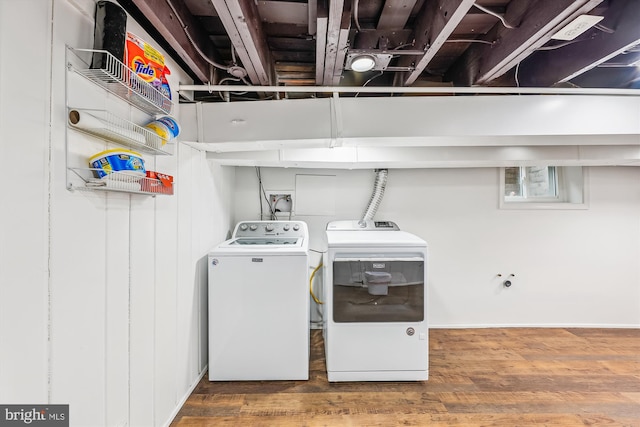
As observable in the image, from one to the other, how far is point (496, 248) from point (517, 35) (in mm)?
2262

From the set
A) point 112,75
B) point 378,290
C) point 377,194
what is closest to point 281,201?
point 377,194

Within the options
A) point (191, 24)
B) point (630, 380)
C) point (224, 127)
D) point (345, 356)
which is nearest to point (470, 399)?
point (345, 356)

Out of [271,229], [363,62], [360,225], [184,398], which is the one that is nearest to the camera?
[363,62]

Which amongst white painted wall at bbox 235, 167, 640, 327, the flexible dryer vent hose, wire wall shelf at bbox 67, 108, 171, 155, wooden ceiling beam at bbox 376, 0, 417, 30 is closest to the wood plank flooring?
white painted wall at bbox 235, 167, 640, 327

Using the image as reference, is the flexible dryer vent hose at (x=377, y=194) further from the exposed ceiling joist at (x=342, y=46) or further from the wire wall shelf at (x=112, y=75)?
the wire wall shelf at (x=112, y=75)

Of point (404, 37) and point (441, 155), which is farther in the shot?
point (441, 155)

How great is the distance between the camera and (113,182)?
1104 millimetres

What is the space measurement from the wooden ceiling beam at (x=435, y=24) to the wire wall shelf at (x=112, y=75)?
132 centimetres

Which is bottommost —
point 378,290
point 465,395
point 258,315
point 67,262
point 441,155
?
point 465,395

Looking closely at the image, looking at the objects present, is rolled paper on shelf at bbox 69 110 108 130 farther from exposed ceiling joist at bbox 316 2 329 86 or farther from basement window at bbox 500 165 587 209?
basement window at bbox 500 165 587 209

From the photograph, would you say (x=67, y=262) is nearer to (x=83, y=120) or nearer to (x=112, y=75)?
(x=83, y=120)

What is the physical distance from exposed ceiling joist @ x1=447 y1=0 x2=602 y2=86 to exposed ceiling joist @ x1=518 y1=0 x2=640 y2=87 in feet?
1.03

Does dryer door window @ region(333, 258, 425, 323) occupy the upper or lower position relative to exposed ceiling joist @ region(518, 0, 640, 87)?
lower

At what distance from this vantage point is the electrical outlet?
3.09 m
